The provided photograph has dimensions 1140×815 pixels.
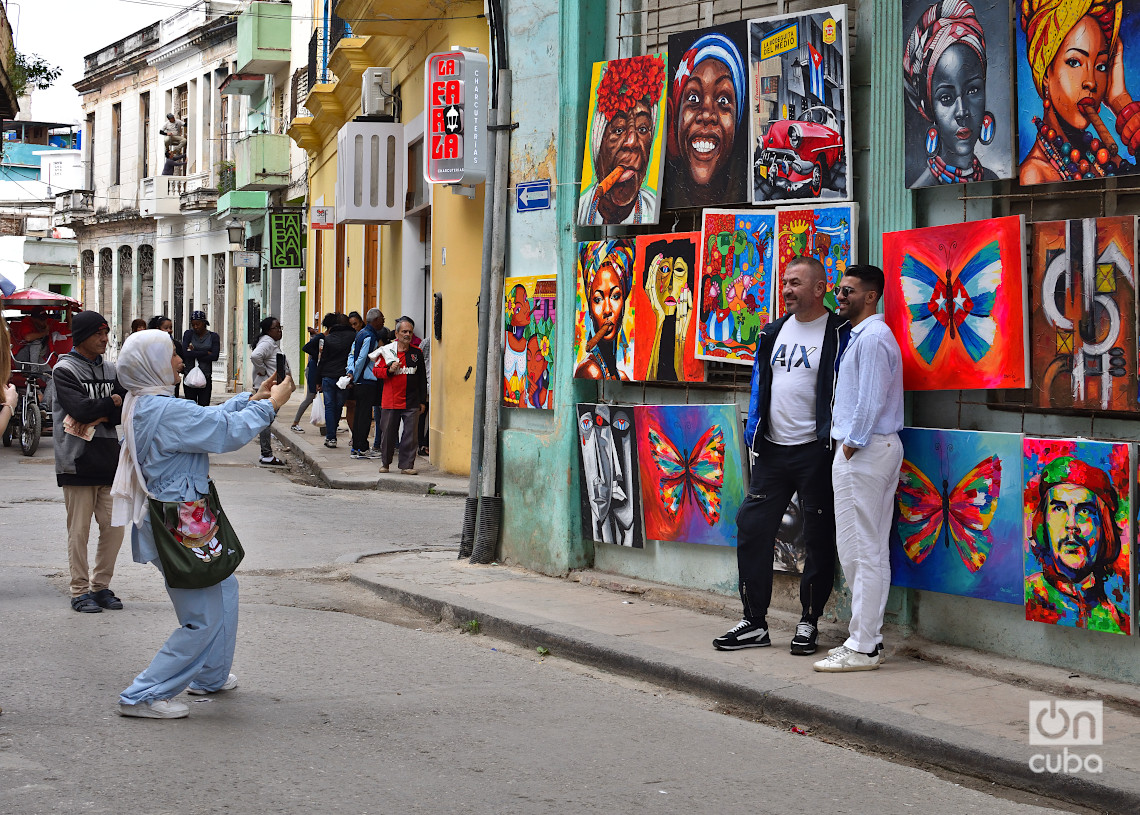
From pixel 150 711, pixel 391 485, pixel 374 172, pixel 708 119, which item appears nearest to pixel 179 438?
pixel 150 711

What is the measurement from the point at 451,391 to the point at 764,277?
26.7 ft

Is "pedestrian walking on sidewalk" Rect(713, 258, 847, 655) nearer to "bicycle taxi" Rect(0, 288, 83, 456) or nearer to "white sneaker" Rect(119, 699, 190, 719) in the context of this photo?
"white sneaker" Rect(119, 699, 190, 719)

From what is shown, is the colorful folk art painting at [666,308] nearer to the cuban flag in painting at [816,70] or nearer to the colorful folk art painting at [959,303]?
the cuban flag in painting at [816,70]

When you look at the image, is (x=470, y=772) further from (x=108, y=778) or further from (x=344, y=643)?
(x=344, y=643)

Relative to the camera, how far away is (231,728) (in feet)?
17.9

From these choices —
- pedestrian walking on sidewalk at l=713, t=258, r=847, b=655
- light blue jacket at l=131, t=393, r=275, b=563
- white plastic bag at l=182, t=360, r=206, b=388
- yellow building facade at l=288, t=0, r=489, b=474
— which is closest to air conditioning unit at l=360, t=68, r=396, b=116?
yellow building facade at l=288, t=0, r=489, b=474

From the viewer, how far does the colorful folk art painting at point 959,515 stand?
618 centimetres

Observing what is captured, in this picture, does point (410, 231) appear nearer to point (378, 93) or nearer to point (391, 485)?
point (378, 93)

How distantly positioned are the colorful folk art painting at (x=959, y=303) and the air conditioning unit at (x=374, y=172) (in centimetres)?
1352

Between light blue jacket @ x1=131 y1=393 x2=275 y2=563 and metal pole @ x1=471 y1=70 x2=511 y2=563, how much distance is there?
12.2 feet

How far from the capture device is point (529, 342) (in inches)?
363

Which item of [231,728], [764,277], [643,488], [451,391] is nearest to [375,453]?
[451,391]

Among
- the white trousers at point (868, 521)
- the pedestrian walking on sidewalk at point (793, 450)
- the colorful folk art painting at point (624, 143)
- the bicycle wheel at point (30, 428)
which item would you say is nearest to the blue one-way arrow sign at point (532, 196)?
the colorful folk art painting at point (624, 143)

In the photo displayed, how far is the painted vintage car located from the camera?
23.2 feet
